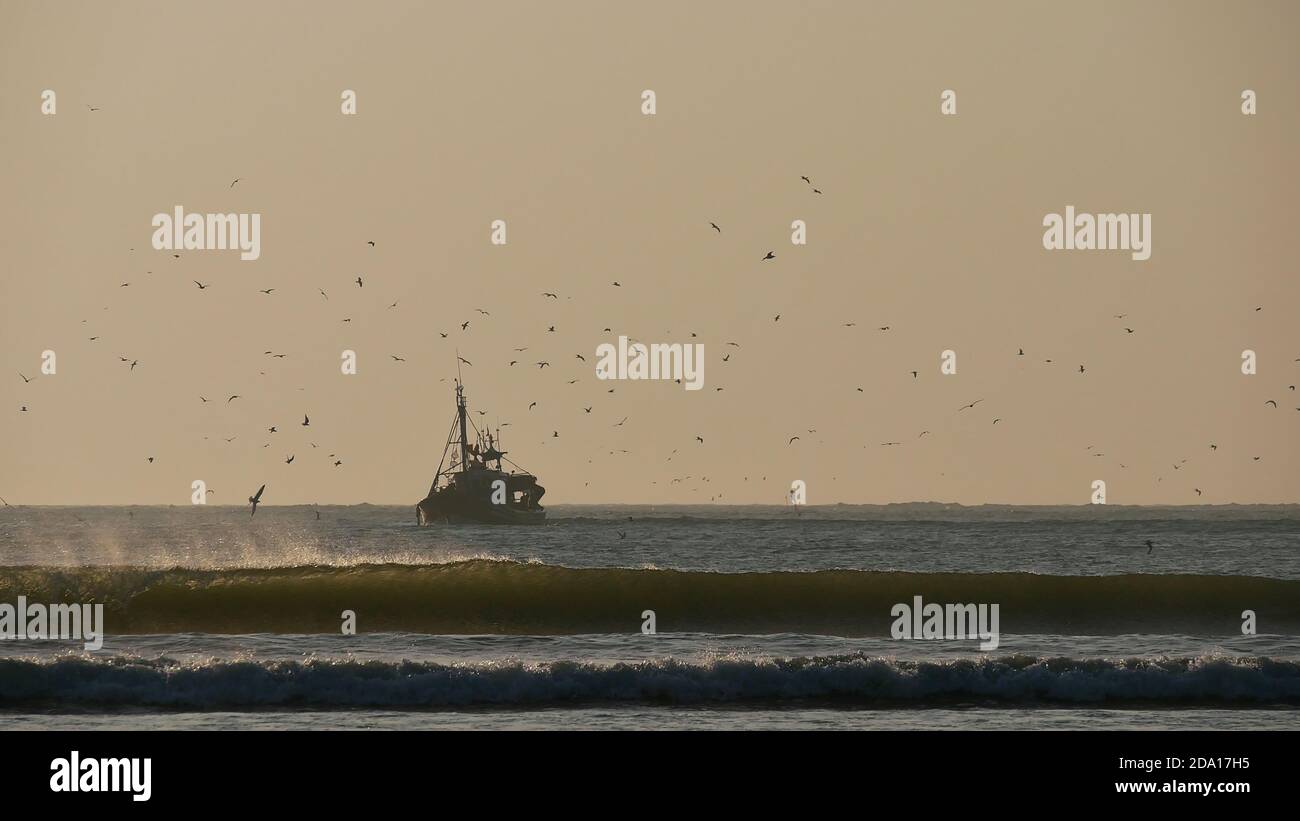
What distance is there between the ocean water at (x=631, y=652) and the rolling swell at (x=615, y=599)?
0.33 feet

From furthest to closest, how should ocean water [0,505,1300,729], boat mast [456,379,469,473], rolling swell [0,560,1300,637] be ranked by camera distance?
1. boat mast [456,379,469,473]
2. rolling swell [0,560,1300,637]
3. ocean water [0,505,1300,729]

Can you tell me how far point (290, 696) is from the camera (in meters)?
26.0

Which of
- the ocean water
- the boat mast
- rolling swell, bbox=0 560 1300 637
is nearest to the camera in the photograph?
the ocean water

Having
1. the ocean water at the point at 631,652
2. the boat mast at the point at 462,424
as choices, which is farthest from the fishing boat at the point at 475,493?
the ocean water at the point at 631,652

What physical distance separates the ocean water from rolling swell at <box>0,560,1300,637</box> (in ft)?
0.33

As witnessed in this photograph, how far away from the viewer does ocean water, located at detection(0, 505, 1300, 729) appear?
80.9 ft

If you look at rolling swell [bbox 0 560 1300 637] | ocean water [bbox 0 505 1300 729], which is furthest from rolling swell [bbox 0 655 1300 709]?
rolling swell [bbox 0 560 1300 637]

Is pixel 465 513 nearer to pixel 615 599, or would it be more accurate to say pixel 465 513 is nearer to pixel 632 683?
pixel 615 599

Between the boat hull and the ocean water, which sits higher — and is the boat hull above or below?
below

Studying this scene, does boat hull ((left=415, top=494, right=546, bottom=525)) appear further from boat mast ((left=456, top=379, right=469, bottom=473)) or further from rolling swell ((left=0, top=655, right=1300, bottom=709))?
rolling swell ((left=0, top=655, right=1300, bottom=709))

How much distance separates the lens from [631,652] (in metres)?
31.0

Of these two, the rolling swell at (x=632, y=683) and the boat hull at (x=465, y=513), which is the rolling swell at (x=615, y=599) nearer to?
the rolling swell at (x=632, y=683)
